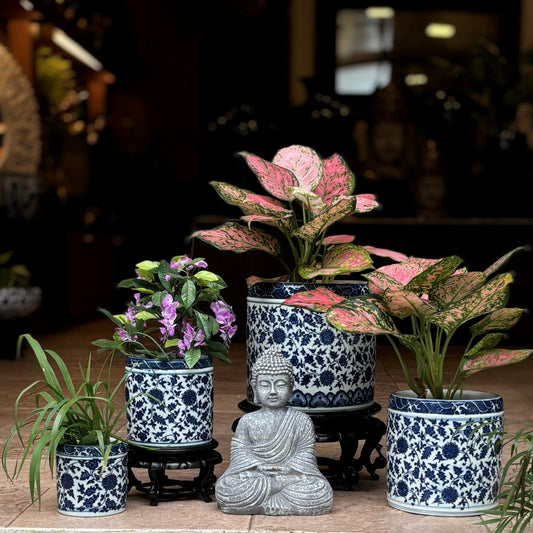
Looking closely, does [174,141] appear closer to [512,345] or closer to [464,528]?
[512,345]

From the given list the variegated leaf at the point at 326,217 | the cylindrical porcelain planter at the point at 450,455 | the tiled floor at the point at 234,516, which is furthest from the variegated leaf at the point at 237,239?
the cylindrical porcelain planter at the point at 450,455

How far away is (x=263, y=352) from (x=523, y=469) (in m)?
0.77

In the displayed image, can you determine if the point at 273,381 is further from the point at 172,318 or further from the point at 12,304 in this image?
the point at 12,304

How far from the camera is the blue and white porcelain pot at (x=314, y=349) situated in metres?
2.48

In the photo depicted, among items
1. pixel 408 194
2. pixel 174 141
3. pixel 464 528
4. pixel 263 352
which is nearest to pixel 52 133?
pixel 174 141

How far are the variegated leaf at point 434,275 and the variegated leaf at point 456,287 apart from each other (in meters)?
0.03

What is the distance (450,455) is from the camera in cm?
226

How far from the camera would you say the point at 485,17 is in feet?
28.2

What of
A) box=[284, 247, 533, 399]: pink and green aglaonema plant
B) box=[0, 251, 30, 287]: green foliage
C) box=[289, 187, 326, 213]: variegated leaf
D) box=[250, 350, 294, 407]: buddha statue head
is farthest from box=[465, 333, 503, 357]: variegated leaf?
box=[0, 251, 30, 287]: green foliage

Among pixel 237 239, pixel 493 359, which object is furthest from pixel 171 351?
pixel 493 359

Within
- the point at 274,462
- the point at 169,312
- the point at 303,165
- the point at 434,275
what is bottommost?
the point at 274,462

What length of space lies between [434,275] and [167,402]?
69 cm

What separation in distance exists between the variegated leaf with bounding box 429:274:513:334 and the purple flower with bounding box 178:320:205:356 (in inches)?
21.6

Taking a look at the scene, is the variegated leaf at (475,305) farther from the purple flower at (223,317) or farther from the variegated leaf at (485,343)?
the purple flower at (223,317)
